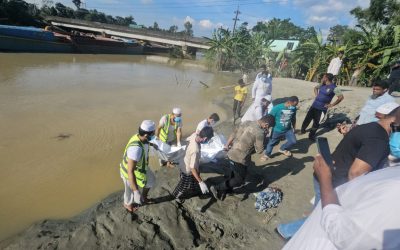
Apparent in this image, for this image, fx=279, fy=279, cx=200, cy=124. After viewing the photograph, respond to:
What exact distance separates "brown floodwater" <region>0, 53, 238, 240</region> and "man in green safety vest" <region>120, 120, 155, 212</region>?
1661 mm

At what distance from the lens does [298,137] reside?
8336 millimetres

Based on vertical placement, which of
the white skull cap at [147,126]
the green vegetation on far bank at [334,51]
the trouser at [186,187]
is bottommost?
the trouser at [186,187]

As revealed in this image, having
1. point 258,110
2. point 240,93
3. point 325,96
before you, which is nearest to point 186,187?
point 258,110

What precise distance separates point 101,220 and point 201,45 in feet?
124

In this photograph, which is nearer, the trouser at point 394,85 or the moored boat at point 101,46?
the trouser at point 394,85

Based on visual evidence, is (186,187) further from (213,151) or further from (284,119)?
(284,119)

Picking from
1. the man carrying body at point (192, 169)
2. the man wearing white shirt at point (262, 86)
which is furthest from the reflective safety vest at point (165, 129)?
the man wearing white shirt at point (262, 86)

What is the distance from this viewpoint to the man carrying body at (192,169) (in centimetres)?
439

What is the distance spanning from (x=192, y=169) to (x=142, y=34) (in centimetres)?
4133

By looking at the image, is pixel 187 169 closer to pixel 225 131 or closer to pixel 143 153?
pixel 143 153

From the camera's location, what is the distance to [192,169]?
451cm

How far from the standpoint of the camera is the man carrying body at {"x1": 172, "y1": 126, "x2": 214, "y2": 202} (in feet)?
14.4

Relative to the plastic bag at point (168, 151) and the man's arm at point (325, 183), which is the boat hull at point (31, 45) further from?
the man's arm at point (325, 183)

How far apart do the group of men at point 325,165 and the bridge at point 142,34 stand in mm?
34019
